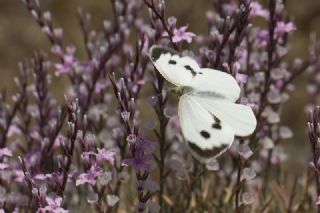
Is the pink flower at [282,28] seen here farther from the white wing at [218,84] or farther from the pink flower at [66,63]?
the pink flower at [66,63]

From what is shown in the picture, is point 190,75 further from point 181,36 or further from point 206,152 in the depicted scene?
point 206,152

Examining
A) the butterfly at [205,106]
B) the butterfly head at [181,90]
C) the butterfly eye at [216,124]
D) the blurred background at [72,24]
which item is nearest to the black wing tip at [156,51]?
the butterfly at [205,106]

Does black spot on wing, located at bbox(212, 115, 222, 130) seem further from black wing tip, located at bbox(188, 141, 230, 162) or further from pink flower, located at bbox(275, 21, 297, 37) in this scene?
pink flower, located at bbox(275, 21, 297, 37)

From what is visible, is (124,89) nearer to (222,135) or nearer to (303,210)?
(222,135)

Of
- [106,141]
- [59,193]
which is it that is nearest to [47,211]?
[59,193]

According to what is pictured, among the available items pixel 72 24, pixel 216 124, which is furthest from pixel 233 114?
pixel 72 24

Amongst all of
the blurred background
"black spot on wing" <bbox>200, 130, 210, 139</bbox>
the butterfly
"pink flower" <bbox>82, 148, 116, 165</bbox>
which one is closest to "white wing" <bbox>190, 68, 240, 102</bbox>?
the butterfly
